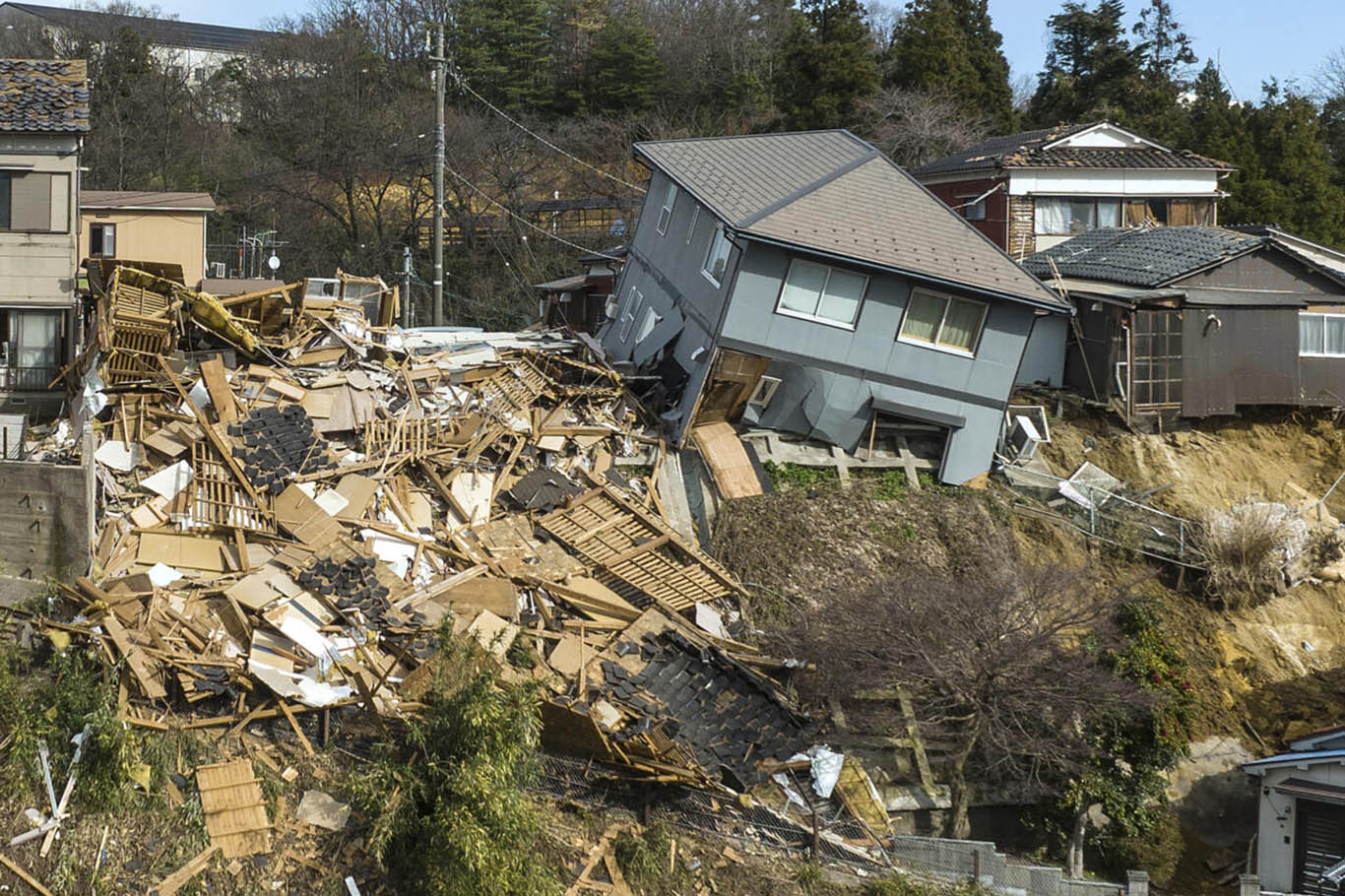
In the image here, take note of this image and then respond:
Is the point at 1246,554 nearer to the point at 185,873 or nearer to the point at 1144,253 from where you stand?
the point at 1144,253

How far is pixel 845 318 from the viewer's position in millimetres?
20875

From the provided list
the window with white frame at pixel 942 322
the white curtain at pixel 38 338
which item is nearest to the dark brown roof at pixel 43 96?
the white curtain at pixel 38 338

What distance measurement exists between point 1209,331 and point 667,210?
10.0m

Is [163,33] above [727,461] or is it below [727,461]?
above

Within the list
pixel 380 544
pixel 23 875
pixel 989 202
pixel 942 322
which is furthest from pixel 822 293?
pixel 23 875

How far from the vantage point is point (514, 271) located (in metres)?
38.3

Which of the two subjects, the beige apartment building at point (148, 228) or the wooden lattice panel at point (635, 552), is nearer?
the wooden lattice panel at point (635, 552)

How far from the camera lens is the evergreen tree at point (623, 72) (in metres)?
43.4

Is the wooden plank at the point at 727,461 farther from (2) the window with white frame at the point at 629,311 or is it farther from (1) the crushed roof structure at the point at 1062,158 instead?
(1) the crushed roof structure at the point at 1062,158

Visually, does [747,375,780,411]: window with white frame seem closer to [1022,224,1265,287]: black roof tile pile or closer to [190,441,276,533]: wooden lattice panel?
[1022,224,1265,287]: black roof tile pile

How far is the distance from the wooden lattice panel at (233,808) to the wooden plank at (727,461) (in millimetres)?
8599

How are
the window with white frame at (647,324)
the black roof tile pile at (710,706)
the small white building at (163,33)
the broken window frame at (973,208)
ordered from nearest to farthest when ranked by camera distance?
the black roof tile pile at (710,706)
the window with white frame at (647,324)
the broken window frame at (973,208)
the small white building at (163,33)

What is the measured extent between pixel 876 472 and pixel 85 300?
13.4 metres

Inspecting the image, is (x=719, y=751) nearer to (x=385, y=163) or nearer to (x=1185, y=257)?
(x=1185, y=257)
